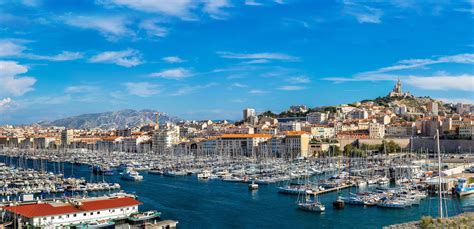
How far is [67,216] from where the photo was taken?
14.3 meters

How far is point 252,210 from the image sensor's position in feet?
61.1

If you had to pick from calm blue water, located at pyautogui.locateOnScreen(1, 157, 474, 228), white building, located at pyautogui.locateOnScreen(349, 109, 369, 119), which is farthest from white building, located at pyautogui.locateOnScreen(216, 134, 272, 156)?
calm blue water, located at pyautogui.locateOnScreen(1, 157, 474, 228)

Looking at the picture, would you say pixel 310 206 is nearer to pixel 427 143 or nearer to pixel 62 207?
pixel 62 207

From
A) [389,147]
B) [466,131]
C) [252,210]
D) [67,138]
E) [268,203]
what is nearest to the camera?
[252,210]

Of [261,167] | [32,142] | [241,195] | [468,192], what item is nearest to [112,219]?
[241,195]

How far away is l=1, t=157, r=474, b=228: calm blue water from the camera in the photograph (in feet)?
53.6

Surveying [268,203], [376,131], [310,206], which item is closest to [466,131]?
[376,131]

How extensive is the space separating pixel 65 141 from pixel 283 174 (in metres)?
47.4

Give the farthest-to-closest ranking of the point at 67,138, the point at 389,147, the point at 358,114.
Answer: the point at 67,138 < the point at 358,114 < the point at 389,147

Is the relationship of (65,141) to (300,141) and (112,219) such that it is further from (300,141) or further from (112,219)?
(112,219)

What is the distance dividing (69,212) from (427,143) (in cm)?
3696

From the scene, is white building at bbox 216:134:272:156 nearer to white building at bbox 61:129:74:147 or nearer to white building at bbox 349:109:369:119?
white building at bbox 349:109:369:119

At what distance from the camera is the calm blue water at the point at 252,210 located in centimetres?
1633

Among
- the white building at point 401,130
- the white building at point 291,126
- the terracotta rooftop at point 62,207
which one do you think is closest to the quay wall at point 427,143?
the white building at point 401,130
